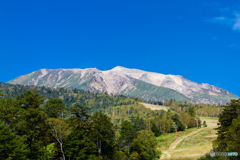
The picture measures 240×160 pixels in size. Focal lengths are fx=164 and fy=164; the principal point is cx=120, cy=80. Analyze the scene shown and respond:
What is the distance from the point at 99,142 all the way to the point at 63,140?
13.7 m

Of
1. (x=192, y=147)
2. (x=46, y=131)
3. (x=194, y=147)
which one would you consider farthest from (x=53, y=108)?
(x=192, y=147)

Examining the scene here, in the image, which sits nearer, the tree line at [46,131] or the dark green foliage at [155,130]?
the tree line at [46,131]

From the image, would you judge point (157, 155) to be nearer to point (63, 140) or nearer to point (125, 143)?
point (125, 143)

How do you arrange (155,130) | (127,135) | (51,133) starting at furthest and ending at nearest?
(155,130) → (127,135) → (51,133)

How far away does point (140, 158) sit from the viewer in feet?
221

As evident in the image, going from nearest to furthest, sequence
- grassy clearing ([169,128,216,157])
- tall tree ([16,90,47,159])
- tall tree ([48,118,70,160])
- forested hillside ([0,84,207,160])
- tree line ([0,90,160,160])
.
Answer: tree line ([0,90,160,160]), forested hillside ([0,84,207,160]), tall tree ([16,90,47,159]), tall tree ([48,118,70,160]), grassy clearing ([169,128,216,157])

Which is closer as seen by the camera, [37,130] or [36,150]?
[36,150]

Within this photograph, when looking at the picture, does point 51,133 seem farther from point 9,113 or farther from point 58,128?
point 9,113

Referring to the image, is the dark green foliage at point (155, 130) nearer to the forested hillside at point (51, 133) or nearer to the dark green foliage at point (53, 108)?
the forested hillside at point (51, 133)

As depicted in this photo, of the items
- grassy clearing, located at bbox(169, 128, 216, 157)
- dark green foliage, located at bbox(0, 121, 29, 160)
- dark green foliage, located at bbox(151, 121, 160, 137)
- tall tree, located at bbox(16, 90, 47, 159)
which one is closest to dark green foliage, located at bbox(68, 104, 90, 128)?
tall tree, located at bbox(16, 90, 47, 159)

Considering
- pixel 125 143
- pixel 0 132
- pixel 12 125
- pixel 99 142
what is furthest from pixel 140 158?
pixel 0 132

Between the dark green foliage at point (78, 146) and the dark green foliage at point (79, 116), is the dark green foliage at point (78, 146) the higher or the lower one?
the lower one

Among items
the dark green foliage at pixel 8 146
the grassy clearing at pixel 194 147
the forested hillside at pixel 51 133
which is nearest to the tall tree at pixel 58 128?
the forested hillside at pixel 51 133

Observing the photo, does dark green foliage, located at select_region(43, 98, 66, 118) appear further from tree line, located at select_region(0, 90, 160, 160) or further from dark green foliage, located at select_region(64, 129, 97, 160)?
dark green foliage, located at select_region(64, 129, 97, 160)
